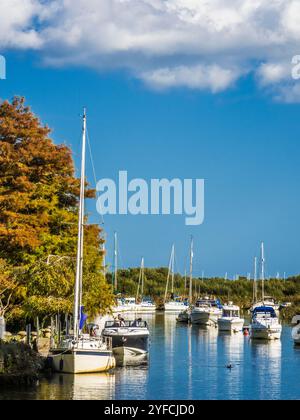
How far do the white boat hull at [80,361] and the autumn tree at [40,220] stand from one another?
5843 millimetres

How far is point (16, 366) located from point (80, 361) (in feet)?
13.6

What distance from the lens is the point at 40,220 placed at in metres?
52.9

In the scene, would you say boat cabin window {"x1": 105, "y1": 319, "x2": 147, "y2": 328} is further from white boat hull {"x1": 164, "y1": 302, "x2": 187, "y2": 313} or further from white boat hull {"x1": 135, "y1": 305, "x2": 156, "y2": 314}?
white boat hull {"x1": 164, "y1": 302, "x2": 187, "y2": 313}

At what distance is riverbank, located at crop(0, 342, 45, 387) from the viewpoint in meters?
36.7

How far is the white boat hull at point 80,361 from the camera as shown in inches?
1590

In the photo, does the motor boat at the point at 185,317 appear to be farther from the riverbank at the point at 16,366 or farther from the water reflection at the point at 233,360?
the riverbank at the point at 16,366

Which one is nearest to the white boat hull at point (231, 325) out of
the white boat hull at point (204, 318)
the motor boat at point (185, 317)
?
the white boat hull at point (204, 318)

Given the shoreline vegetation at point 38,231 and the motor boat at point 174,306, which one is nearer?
the shoreline vegetation at point 38,231

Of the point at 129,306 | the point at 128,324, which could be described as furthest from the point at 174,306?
the point at 128,324

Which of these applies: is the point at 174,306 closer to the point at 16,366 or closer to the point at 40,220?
the point at 40,220

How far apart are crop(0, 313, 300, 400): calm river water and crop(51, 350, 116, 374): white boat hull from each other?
0.62m

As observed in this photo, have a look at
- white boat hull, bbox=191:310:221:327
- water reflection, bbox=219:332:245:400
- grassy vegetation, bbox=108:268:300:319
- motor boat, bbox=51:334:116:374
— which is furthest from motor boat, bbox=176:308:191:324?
motor boat, bbox=51:334:116:374
